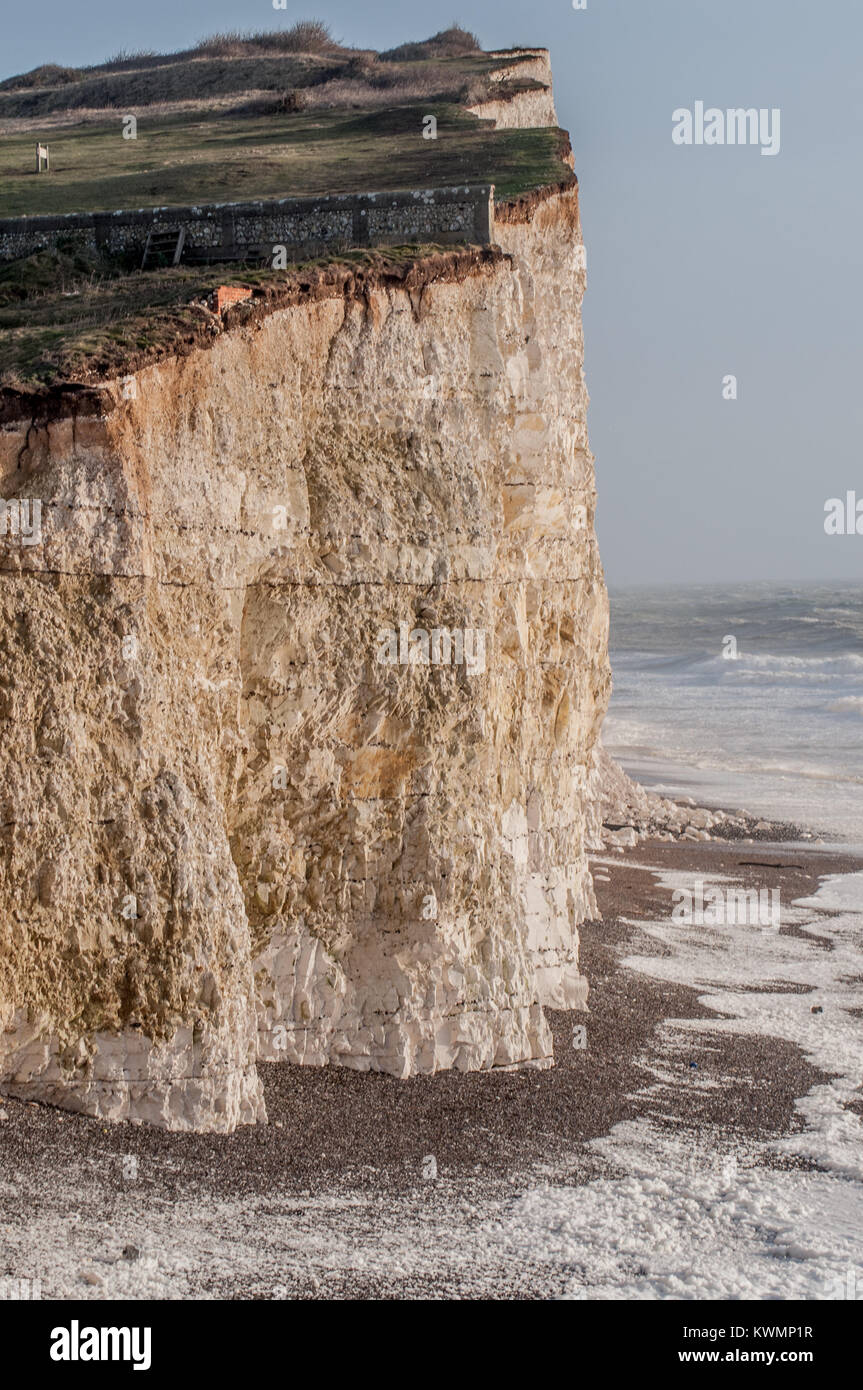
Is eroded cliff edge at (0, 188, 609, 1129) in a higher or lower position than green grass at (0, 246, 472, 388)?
lower

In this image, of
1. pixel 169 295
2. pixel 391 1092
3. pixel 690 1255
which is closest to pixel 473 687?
pixel 391 1092

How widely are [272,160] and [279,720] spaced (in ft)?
49.1

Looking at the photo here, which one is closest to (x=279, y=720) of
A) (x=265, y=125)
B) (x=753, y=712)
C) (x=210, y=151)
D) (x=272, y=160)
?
(x=272, y=160)

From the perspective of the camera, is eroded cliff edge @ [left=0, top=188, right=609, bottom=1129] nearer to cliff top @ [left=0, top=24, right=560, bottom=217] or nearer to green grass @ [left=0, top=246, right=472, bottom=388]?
green grass @ [left=0, top=246, right=472, bottom=388]

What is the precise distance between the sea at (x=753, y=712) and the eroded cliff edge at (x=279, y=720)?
10.9 meters

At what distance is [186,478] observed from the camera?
13.6m

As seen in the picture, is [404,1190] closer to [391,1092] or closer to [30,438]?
[391,1092]

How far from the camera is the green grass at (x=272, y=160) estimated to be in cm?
2252

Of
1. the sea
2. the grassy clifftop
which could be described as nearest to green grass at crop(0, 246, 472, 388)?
the grassy clifftop

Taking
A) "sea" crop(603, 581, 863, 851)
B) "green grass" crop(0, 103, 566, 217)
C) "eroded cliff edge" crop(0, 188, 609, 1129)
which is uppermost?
"green grass" crop(0, 103, 566, 217)

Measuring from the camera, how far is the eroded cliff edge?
12.5 m

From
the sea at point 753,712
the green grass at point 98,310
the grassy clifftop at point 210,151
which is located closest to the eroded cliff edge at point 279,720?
the green grass at point 98,310

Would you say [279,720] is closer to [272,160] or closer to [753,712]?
[272,160]

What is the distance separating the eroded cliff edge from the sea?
10882 millimetres
